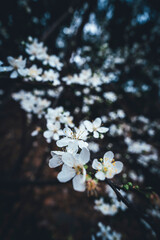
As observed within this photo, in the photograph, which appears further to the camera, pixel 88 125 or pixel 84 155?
pixel 88 125

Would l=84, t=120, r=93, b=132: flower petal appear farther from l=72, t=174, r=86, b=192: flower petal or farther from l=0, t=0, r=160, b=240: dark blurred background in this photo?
l=0, t=0, r=160, b=240: dark blurred background

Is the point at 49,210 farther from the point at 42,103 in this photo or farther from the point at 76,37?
the point at 76,37

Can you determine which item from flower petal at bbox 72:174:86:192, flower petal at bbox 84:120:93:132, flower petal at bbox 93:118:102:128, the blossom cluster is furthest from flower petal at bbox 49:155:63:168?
flower petal at bbox 93:118:102:128

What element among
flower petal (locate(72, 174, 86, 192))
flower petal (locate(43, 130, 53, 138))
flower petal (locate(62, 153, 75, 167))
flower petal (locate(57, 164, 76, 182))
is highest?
flower petal (locate(43, 130, 53, 138))

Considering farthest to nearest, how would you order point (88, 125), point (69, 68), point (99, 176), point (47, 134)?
point (69, 68)
point (47, 134)
point (88, 125)
point (99, 176)

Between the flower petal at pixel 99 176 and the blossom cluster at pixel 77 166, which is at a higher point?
the blossom cluster at pixel 77 166

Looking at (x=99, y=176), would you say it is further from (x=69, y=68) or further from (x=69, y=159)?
(x=69, y=68)

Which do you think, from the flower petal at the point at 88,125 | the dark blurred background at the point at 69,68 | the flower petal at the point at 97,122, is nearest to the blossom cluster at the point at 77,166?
the flower petal at the point at 88,125

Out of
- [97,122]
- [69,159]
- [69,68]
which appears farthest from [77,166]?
[69,68]

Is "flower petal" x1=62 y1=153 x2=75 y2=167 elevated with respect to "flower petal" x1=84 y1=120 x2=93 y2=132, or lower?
lower

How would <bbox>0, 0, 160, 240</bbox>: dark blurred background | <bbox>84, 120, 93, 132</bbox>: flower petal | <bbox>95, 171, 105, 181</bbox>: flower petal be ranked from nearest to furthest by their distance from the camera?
<bbox>95, 171, 105, 181</bbox>: flower petal < <bbox>84, 120, 93, 132</bbox>: flower petal < <bbox>0, 0, 160, 240</bbox>: dark blurred background

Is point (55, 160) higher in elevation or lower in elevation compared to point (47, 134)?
lower

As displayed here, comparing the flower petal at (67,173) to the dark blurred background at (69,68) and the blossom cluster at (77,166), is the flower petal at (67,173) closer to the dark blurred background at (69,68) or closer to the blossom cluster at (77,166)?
the blossom cluster at (77,166)
